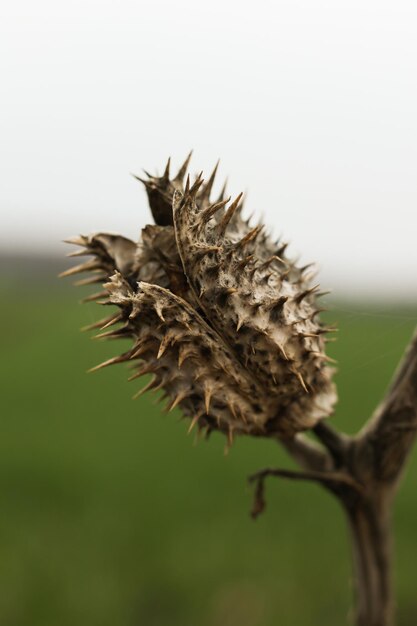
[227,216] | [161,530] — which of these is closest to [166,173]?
[227,216]

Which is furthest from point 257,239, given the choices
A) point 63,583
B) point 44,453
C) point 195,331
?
point 44,453

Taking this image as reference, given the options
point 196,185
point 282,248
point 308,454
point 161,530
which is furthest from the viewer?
point 161,530

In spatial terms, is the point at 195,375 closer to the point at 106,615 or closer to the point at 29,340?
the point at 106,615

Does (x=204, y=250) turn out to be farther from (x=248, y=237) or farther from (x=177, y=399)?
(x=177, y=399)

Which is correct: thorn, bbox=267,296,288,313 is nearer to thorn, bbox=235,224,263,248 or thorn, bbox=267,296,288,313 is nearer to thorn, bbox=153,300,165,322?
thorn, bbox=235,224,263,248

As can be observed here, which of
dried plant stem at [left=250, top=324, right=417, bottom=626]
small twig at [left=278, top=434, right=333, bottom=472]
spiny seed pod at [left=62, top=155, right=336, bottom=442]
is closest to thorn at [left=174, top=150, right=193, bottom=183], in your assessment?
spiny seed pod at [left=62, top=155, right=336, bottom=442]

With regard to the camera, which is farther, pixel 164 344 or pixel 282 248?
pixel 282 248
